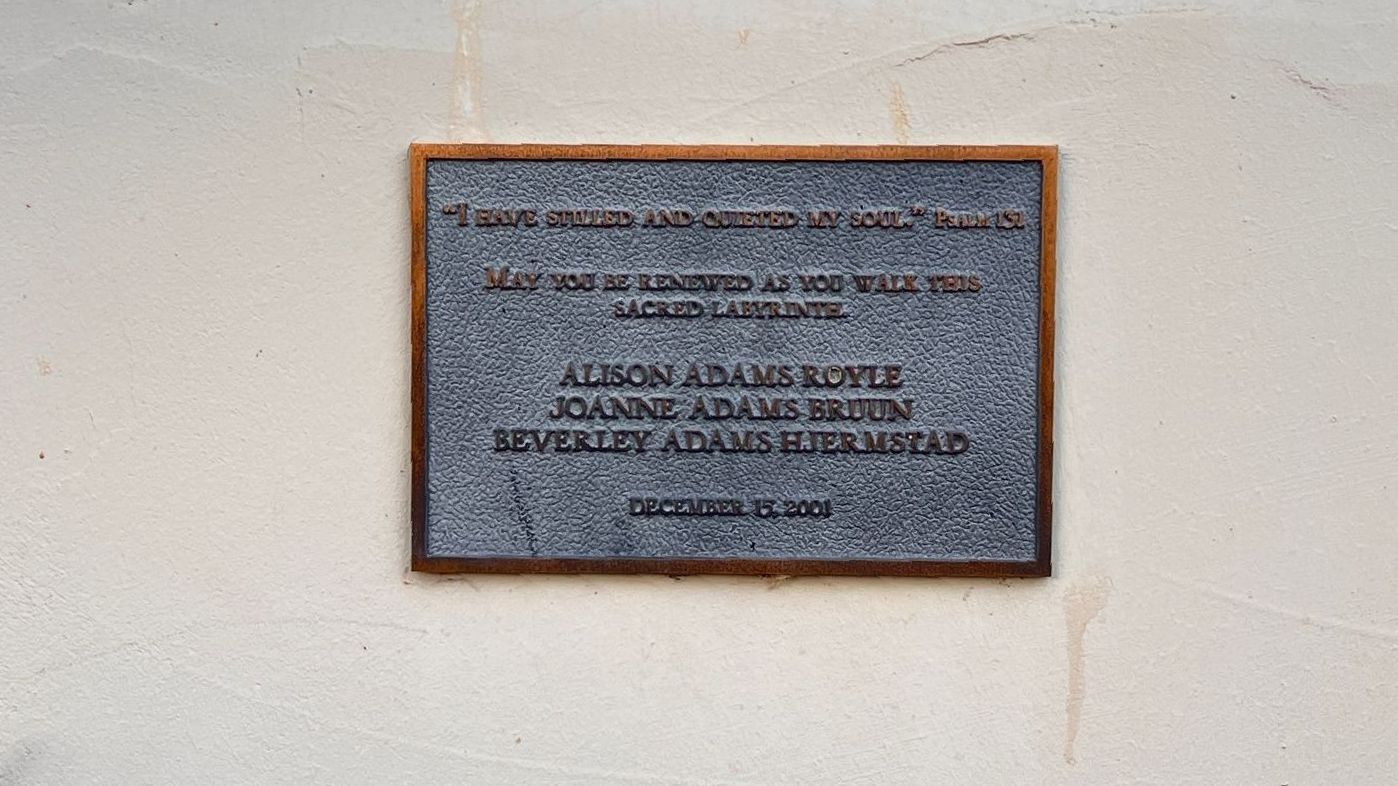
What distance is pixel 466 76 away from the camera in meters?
2.01

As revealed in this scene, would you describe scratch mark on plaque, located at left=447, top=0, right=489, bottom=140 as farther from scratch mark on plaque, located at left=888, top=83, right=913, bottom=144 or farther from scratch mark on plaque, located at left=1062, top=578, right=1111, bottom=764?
scratch mark on plaque, located at left=1062, top=578, right=1111, bottom=764

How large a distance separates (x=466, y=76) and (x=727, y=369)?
0.85 meters

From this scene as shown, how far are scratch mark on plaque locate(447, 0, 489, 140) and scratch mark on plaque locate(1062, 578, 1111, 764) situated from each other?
5.36ft

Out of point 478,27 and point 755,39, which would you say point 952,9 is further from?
point 478,27

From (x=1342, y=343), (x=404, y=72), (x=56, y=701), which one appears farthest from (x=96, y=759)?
(x=1342, y=343)

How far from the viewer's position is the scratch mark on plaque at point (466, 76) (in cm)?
201

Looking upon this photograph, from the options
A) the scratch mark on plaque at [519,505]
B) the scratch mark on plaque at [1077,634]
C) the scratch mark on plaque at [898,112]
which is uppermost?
the scratch mark on plaque at [898,112]

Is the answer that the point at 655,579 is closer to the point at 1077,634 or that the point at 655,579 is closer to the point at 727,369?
the point at 727,369

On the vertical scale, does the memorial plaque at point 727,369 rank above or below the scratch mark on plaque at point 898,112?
below

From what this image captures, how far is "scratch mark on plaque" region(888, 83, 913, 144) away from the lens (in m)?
2.01

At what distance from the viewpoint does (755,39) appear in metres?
2.01

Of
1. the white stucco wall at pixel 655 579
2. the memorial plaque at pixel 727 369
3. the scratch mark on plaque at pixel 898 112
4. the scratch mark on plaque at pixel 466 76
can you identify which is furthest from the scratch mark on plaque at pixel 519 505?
the scratch mark on plaque at pixel 898 112

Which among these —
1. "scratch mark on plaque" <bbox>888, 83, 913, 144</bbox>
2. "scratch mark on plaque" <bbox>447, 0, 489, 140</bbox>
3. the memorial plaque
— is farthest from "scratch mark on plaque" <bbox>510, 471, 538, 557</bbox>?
"scratch mark on plaque" <bbox>888, 83, 913, 144</bbox>

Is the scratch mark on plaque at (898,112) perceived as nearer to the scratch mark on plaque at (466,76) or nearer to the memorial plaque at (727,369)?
the memorial plaque at (727,369)
